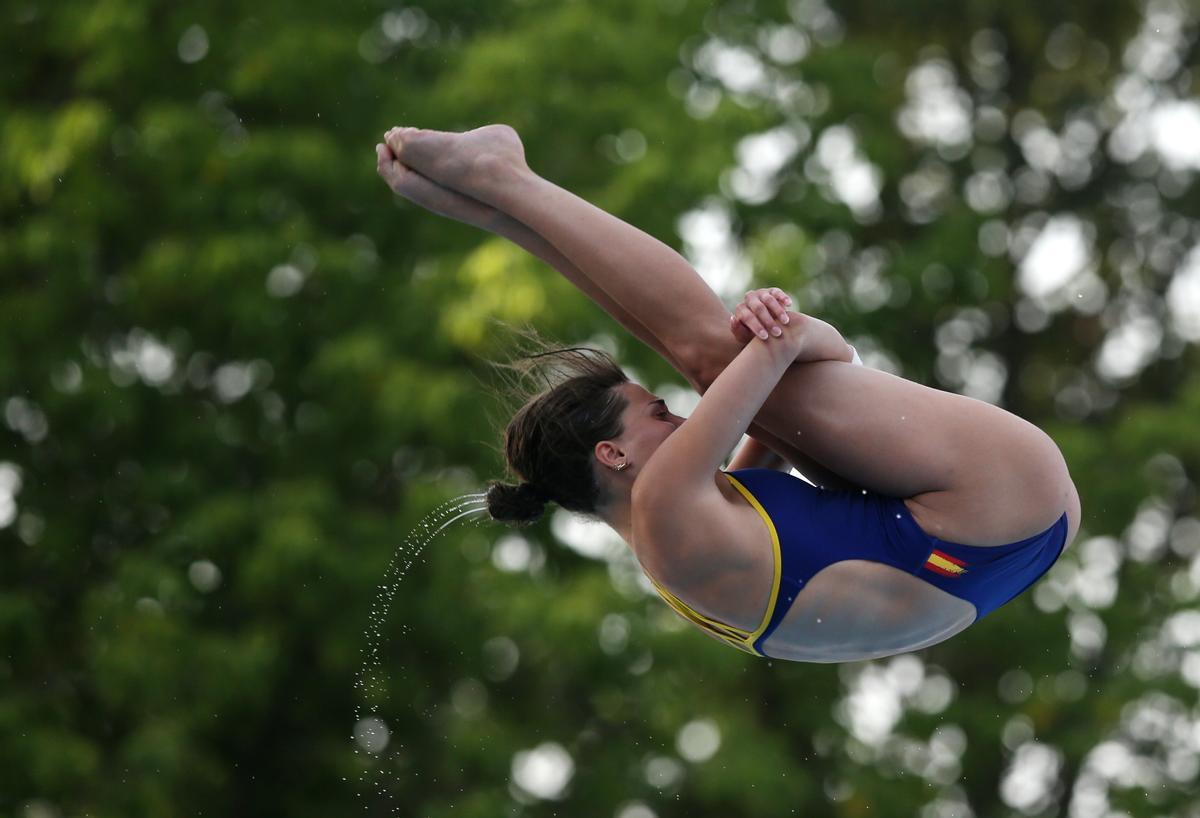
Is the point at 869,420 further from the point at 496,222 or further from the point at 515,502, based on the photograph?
the point at 496,222

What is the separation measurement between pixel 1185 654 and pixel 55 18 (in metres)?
7.93

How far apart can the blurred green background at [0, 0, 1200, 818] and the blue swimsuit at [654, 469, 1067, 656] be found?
4.42m

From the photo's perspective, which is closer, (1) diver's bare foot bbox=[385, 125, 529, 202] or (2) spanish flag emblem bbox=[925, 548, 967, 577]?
(2) spanish flag emblem bbox=[925, 548, 967, 577]

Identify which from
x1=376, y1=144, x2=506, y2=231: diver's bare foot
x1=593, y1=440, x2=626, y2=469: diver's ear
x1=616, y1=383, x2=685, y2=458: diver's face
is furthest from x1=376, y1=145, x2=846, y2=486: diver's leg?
x1=593, y1=440, x2=626, y2=469: diver's ear

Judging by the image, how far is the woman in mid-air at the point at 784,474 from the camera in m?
3.26

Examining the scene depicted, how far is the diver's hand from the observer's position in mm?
3256

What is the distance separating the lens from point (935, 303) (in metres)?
10.3

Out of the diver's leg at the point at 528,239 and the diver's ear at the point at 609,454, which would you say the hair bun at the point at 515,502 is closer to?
the diver's ear at the point at 609,454

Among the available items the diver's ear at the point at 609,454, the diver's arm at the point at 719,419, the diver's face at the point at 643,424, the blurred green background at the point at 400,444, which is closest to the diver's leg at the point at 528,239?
the diver's face at the point at 643,424

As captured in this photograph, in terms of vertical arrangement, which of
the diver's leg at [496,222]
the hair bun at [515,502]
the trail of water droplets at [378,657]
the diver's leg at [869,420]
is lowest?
the trail of water droplets at [378,657]

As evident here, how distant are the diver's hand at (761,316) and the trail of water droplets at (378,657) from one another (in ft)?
15.0

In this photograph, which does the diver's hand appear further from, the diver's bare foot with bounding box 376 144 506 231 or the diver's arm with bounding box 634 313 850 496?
the diver's bare foot with bounding box 376 144 506 231

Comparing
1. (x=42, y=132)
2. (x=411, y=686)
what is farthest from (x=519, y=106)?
(x=411, y=686)

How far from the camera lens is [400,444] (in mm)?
8664
